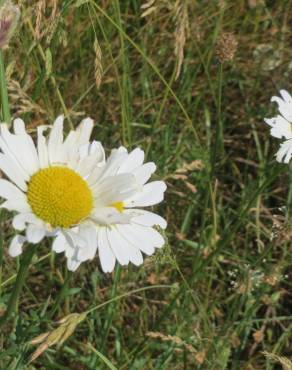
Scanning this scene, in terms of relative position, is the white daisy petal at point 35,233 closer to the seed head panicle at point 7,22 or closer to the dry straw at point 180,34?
the seed head panicle at point 7,22

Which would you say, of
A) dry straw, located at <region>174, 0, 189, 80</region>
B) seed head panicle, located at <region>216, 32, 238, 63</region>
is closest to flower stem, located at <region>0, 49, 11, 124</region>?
dry straw, located at <region>174, 0, 189, 80</region>

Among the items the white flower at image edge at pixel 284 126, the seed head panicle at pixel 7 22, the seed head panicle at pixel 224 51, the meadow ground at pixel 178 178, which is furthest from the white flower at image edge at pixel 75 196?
the white flower at image edge at pixel 284 126

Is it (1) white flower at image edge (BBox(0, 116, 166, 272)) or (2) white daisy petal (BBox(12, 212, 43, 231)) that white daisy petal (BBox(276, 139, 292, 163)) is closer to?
(1) white flower at image edge (BBox(0, 116, 166, 272))

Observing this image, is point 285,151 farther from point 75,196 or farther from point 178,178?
point 75,196

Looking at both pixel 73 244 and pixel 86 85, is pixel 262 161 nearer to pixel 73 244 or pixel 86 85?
pixel 86 85

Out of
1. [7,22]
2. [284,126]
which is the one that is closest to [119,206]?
[7,22]

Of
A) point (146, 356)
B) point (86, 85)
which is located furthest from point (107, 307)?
point (86, 85)

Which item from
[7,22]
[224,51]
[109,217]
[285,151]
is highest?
[7,22]
